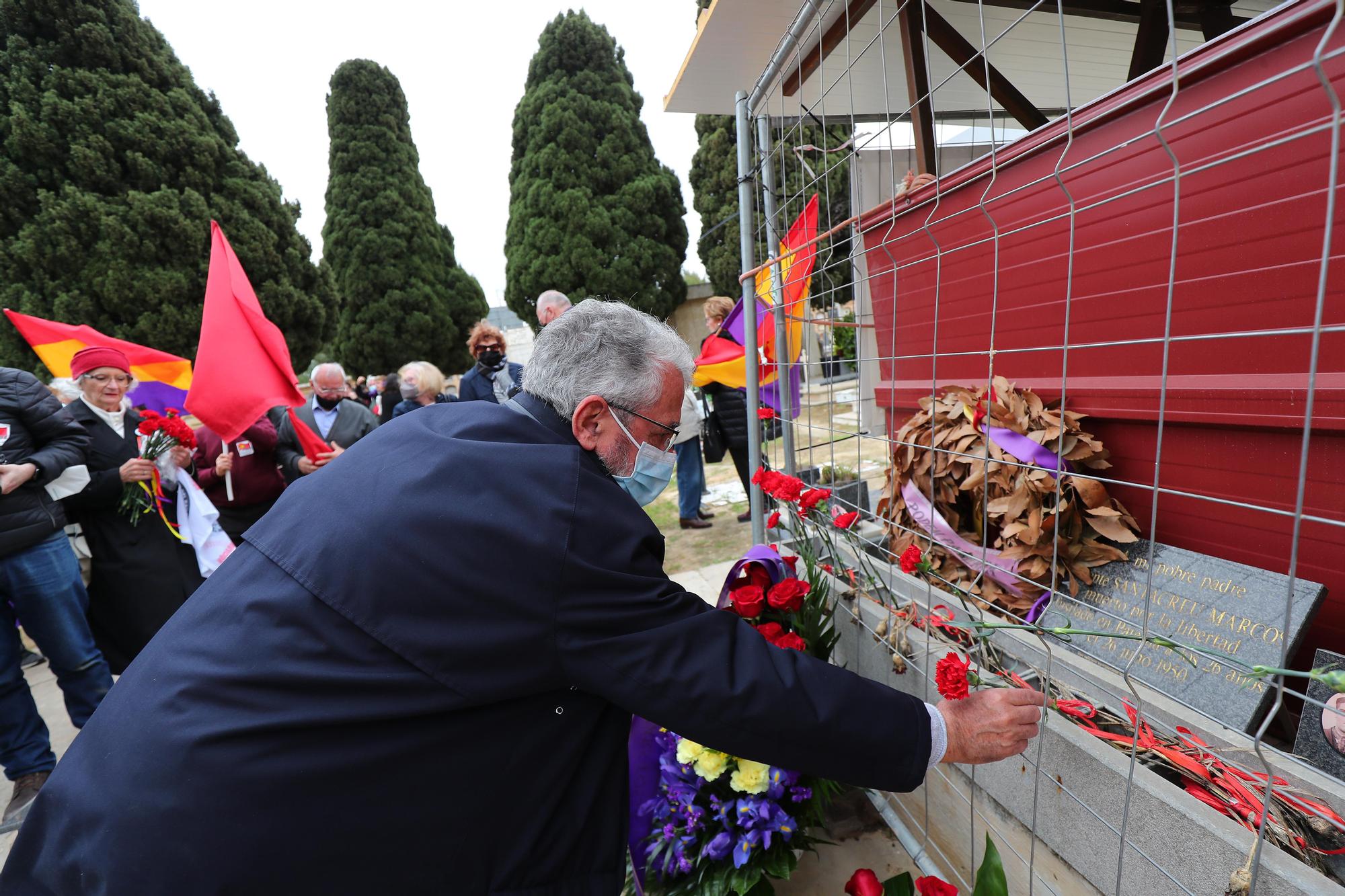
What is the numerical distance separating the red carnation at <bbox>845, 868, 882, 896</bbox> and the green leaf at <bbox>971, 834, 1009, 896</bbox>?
173mm

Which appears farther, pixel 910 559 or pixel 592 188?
pixel 592 188

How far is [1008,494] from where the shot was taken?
1884 millimetres

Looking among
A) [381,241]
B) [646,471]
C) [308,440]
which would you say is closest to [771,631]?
[646,471]

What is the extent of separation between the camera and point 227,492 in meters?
A: 3.68

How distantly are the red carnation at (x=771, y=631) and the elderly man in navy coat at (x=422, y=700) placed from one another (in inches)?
25.0

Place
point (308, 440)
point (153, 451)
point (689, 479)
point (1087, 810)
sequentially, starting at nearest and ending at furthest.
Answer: point (1087, 810)
point (153, 451)
point (308, 440)
point (689, 479)

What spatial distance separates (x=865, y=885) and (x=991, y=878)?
227 mm

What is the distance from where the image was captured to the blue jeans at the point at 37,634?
2.55 m

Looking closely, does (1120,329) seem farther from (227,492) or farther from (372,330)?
(372,330)

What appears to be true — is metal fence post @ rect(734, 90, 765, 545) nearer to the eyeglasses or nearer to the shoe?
the eyeglasses

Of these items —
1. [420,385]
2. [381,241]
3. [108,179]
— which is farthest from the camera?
[381,241]

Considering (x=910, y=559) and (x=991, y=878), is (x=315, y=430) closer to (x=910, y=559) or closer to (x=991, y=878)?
(x=910, y=559)

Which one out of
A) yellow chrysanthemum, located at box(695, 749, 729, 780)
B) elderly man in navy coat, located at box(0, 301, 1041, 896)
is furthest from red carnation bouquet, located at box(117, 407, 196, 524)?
yellow chrysanthemum, located at box(695, 749, 729, 780)

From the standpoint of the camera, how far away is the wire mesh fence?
1.13 m
